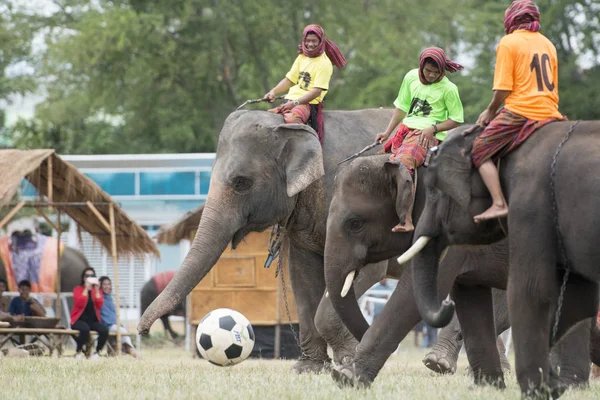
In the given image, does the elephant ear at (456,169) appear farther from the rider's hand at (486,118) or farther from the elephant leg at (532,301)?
the elephant leg at (532,301)

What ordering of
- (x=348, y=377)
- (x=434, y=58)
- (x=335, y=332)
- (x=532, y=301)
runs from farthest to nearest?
(x=335, y=332)
(x=434, y=58)
(x=348, y=377)
(x=532, y=301)

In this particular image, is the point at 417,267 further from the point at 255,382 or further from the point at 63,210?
the point at 63,210

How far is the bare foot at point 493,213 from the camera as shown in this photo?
27.7 feet

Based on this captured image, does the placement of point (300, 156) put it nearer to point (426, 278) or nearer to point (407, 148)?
point (407, 148)

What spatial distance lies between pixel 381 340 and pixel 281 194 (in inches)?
133

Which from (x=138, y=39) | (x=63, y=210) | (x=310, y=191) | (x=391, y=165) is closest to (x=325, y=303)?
(x=310, y=191)

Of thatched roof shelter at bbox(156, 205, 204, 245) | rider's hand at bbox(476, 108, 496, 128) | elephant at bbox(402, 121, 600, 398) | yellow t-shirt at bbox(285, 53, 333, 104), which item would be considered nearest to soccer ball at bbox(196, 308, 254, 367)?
yellow t-shirt at bbox(285, 53, 333, 104)

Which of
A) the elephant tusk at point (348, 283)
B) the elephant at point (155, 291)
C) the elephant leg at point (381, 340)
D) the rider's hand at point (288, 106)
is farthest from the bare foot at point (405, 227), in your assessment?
the elephant at point (155, 291)

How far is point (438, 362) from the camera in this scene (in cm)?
1263

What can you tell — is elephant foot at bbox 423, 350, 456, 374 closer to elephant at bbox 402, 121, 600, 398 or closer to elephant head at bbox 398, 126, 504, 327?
elephant head at bbox 398, 126, 504, 327

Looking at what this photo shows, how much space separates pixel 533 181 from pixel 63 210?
1396 centimetres

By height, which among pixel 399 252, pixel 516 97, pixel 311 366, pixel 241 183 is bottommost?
pixel 311 366

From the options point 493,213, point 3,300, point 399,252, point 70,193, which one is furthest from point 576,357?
point 3,300

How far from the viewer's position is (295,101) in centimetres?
1320
